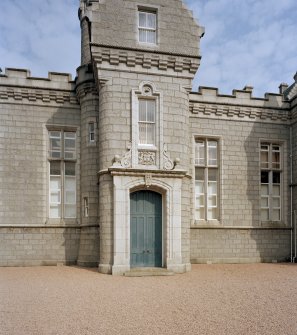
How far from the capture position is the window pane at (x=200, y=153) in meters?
16.3

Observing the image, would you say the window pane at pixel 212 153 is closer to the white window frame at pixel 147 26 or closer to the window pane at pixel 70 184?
the white window frame at pixel 147 26

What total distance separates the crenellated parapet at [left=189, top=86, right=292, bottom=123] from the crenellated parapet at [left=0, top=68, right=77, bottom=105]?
18.7ft

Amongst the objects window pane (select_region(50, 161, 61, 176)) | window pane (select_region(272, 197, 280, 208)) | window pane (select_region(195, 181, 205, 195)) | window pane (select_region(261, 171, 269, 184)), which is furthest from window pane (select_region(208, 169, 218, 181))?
window pane (select_region(50, 161, 61, 176))

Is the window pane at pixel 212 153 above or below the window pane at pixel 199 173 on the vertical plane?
above

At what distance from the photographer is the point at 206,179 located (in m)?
16.2

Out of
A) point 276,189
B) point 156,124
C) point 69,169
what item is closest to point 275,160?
point 276,189

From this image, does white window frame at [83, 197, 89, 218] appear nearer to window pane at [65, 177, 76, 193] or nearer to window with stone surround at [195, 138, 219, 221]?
window pane at [65, 177, 76, 193]

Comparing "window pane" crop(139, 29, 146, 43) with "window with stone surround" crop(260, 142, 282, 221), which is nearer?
"window pane" crop(139, 29, 146, 43)

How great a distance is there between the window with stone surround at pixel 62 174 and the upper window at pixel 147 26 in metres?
5.21

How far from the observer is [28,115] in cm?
1501

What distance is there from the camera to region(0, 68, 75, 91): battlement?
14906mm

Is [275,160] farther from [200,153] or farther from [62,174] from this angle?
[62,174]

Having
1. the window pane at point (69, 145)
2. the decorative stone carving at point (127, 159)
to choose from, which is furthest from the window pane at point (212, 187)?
the window pane at point (69, 145)

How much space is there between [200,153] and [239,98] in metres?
3.29
